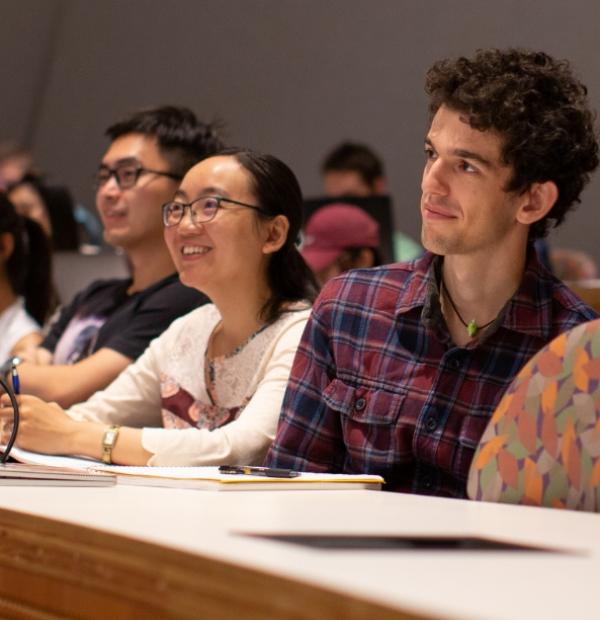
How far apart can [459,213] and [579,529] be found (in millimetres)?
771

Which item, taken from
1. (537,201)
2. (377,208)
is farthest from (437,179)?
(377,208)

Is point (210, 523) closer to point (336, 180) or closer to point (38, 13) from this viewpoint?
point (336, 180)

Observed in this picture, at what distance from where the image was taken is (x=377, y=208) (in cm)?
385

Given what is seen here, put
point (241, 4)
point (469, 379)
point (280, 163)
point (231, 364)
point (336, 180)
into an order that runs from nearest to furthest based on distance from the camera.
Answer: point (469, 379)
point (231, 364)
point (280, 163)
point (336, 180)
point (241, 4)

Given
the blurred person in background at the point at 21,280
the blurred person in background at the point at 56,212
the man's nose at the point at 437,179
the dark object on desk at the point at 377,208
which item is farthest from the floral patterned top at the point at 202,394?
the blurred person in background at the point at 56,212

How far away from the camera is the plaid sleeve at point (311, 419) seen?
1840 mm

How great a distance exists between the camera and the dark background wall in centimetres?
489

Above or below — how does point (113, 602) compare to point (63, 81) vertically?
below

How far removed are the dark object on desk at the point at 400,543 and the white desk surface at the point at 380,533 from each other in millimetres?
18

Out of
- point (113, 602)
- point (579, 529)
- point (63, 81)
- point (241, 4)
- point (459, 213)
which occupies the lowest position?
point (113, 602)

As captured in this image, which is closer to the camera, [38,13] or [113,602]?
[113,602]

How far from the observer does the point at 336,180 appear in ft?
16.9

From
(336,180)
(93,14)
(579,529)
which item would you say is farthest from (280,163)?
(93,14)

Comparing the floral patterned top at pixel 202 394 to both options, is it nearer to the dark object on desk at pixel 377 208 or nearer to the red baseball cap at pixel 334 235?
the red baseball cap at pixel 334 235
